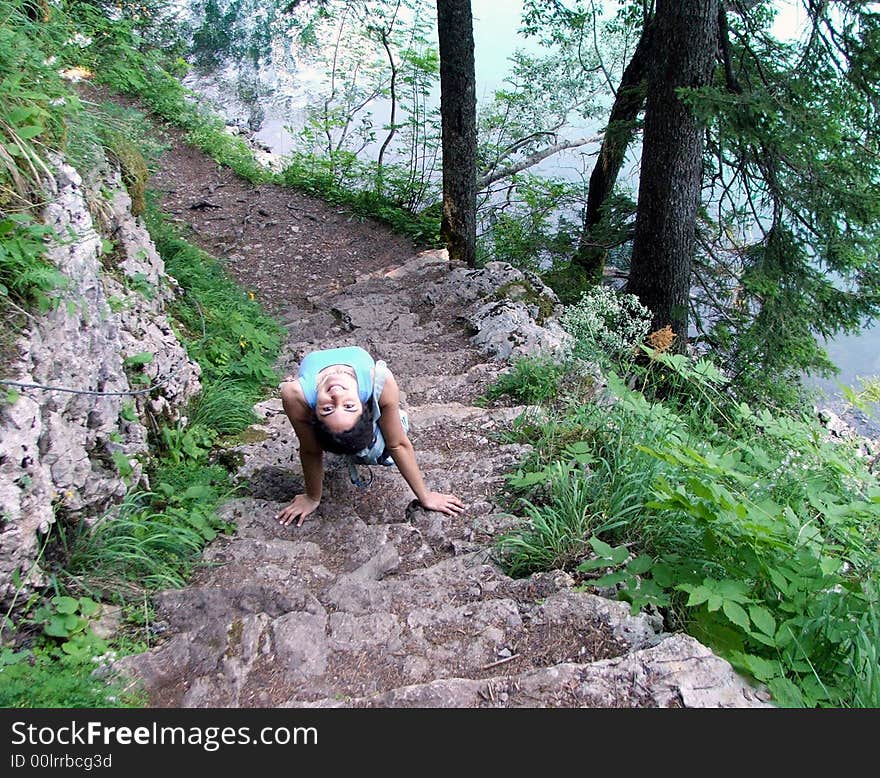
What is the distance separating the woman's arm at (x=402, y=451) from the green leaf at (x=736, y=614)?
5.06 ft

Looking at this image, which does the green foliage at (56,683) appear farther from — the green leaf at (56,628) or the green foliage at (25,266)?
the green foliage at (25,266)

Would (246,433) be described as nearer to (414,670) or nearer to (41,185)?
(41,185)

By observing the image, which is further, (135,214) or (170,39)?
(170,39)

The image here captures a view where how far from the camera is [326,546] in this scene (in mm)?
3338

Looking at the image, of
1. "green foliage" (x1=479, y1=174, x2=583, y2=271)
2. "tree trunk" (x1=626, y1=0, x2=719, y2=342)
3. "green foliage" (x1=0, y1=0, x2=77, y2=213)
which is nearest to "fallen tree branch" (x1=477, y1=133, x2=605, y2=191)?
"green foliage" (x1=479, y1=174, x2=583, y2=271)

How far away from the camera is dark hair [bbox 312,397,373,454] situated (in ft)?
10.1

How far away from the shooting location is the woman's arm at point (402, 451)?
11.0 ft

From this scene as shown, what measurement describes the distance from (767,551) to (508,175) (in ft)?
34.0

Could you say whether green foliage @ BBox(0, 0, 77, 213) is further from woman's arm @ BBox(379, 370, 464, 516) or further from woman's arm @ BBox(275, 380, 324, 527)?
woman's arm @ BBox(379, 370, 464, 516)

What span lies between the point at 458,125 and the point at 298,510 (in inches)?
224

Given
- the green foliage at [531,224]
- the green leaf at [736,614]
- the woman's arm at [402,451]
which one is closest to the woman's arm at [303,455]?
the woman's arm at [402,451]

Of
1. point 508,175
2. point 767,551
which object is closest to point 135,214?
point 767,551

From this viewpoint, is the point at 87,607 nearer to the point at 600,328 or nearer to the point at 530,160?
the point at 600,328
